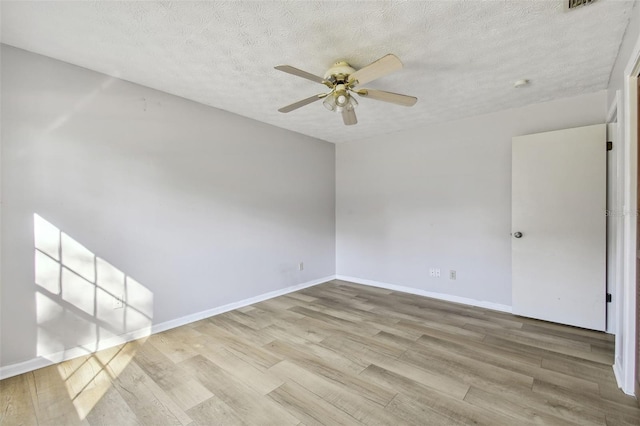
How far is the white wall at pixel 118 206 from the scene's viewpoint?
6.93 feet

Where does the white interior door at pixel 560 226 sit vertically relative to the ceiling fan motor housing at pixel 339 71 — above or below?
below

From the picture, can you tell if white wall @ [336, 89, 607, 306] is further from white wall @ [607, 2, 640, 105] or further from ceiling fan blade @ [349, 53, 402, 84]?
ceiling fan blade @ [349, 53, 402, 84]

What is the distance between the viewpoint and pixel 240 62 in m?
2.24

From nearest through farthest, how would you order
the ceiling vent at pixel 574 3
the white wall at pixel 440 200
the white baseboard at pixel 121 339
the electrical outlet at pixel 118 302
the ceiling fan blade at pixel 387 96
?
the ceiling vent at pixel 574 3 → the white baseboard at pixel 121 339 → the ceiling fan blade at pixel 387 96 → the electrical outlet at pixel 118 302 → the white wall at pixel 440 200

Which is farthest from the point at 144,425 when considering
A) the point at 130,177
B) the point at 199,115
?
the point at 199,115

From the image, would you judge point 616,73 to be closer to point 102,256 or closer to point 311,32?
point 311,32

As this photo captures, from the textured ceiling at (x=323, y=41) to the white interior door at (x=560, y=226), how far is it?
0.59 m

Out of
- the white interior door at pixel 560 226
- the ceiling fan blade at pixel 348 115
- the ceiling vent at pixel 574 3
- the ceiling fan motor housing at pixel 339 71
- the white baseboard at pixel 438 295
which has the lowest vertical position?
the white baseboard at pixel 438 295

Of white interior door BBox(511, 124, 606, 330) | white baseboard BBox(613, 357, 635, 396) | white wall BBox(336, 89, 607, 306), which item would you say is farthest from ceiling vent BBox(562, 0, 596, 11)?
white baseboard BBox(613, 357, 635, 396)

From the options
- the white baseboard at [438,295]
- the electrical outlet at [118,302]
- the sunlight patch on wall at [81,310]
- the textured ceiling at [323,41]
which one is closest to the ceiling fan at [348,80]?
the textured ceiling at [323,41]

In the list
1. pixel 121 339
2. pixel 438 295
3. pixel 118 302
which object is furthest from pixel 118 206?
pixel 438 295

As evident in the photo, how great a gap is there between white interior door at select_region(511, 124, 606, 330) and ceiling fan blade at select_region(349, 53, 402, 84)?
7.05 ft

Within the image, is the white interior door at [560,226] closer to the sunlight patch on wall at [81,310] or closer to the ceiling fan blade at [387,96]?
the ceiling fan blade at [387,96]

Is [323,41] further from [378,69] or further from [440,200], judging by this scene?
[440,200]
